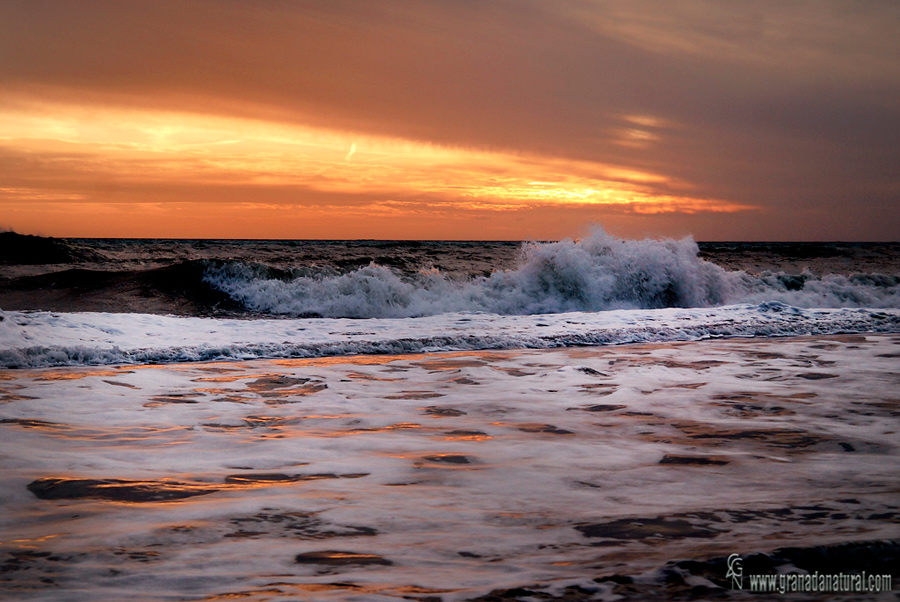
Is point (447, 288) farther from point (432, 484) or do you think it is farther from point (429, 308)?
point (432, 484)

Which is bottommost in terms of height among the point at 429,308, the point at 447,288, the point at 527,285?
the point at 429,308

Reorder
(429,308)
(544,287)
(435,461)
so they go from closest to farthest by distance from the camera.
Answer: (435,461)
(429,308)
(544,287)

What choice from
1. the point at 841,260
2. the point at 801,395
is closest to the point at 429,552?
the point at 801,395

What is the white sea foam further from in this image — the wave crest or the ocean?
the wave crest

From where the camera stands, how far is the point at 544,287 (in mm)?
13648

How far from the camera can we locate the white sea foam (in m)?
6.39

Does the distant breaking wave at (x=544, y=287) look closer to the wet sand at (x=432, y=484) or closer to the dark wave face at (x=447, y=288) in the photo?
the dark wave face at (x=447, y=288)

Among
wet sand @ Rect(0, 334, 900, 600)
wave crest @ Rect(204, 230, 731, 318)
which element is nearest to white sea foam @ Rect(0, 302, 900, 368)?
wet sand @ Rect(0, 334, 900, 600)

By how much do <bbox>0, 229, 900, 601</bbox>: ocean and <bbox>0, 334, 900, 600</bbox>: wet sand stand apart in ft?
0.04

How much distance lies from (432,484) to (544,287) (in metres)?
11.2

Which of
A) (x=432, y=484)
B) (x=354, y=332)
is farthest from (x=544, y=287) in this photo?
(x=432, y=484)

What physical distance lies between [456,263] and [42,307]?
1545 centimetres

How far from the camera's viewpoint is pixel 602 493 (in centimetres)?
261

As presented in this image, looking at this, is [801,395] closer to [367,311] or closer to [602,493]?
[602,493]
